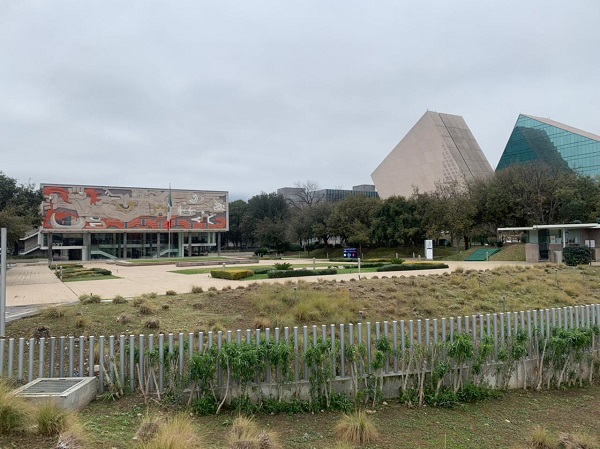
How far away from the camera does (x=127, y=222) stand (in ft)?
201

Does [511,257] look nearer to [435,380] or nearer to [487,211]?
[487,211]

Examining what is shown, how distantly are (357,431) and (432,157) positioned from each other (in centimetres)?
7661

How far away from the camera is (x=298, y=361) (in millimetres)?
5797

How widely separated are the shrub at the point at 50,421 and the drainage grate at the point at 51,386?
2.64ft

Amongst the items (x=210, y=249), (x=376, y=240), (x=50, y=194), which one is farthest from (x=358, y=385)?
(x=210, y=249)

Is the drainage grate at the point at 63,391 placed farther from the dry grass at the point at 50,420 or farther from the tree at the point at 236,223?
the tree at the point at 236,223

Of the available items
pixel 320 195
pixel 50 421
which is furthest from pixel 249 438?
pixel 320 195

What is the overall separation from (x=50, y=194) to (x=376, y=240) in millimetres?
41855

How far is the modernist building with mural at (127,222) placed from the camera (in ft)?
188

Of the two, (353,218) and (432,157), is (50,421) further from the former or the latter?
(432,157)

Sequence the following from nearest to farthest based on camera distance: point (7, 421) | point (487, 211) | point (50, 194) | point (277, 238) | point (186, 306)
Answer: point (7, 421)
point (186, 306)
point (487, 211)
point (50, 194)
point (277, 238)

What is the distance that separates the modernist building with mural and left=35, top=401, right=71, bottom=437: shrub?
53.1 metres

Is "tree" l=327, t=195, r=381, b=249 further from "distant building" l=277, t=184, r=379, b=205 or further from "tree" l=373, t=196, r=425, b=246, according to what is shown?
"distant building" l=277, t=184, r=379, b=205

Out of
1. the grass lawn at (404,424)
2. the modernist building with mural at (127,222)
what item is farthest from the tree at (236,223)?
the grass lawn at (404,424)
